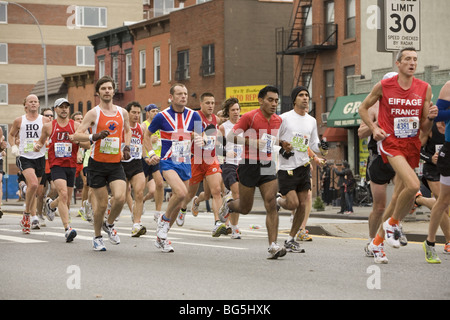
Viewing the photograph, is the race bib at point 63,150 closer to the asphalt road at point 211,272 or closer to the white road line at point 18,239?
the white road line at point 18,239

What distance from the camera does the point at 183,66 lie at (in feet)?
161

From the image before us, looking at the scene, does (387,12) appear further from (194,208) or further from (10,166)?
(10,166)

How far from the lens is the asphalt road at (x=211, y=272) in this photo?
7.90 meters

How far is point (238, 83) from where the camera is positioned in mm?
46188

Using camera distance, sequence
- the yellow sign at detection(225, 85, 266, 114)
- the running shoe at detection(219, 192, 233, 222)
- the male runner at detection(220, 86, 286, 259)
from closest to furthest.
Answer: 1. the male runner at detection(220, 86, 286, 259)
2. the running shoe at detection(219, 192, 233, 222)
3. the yellow sign at detection(225, 85, 266, 114)

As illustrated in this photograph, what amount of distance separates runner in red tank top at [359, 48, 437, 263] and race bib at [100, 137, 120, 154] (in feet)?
11.2

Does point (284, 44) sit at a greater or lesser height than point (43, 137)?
greater

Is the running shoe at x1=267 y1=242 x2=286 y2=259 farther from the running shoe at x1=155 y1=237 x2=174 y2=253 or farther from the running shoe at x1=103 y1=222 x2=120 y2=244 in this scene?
the running shoe at x1=103 y1=222 x2=120 y2=244

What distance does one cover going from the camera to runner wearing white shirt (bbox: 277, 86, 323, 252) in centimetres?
1178

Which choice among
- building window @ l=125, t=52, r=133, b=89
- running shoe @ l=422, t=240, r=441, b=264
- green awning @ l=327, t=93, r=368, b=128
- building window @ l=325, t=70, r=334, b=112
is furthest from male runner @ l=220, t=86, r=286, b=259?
building window @ l=125, t=52, r=133, b=89

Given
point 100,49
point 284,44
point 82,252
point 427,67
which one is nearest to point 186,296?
point 82,252

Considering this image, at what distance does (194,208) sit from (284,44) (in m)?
29.5

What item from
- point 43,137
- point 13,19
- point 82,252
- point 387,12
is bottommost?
point 82,252
